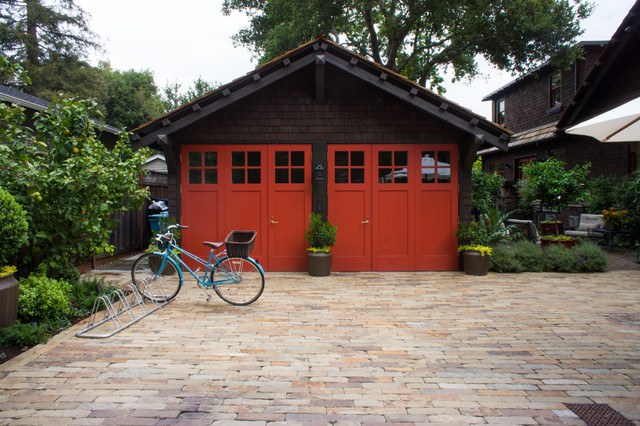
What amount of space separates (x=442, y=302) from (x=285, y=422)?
436 cm

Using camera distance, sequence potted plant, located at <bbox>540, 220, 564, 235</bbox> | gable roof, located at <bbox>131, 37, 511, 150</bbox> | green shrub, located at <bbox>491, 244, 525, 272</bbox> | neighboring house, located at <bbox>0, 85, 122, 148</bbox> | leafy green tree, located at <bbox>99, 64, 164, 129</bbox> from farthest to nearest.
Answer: leafy green tree, located at <bbox>99, 64, 164, 129</bbox>
potted plant, located at <bbox>540, 220, 564, 235</bbox>
neighboring house, located at <bbox>0, 85, 122, 148</bbox>
green shrub, located at <bbox>491, 244, 525, 272</bbox>
gable roof, located at <bbox>131, 37, 511, 150</bbox>

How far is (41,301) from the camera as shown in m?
5.91

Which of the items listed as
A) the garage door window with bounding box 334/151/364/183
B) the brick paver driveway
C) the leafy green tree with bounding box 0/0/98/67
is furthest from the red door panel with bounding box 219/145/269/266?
the leafy green tree with bounding box 0/0/98/67

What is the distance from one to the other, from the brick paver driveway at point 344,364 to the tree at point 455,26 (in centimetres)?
1248

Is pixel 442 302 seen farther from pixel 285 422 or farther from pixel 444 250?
pixel 285 422

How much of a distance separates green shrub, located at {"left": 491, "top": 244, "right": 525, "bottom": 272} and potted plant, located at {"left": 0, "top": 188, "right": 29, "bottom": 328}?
26.2 feet

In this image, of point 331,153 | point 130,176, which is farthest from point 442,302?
point 130,176

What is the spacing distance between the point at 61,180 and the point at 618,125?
607cm

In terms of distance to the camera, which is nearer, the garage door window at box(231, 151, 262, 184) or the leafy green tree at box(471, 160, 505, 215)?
the garage door window at box(231, 151, 262, 184)

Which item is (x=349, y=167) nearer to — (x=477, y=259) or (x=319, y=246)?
(x=319, y=246)

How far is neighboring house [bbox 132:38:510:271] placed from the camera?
398 inches

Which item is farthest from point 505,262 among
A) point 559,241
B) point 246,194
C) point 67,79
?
point 67,79

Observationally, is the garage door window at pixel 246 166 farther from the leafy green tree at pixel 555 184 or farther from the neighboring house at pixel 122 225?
the leafy green tree at pixel 555 184

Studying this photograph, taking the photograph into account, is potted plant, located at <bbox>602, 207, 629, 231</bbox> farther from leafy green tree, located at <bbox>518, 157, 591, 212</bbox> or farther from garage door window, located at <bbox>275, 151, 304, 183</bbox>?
garage door window, located at <bbox>275, 151, 304, 183</bbox>
